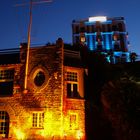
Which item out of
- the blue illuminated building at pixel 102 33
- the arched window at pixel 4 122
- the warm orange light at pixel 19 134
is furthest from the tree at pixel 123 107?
the blue illuminated building at pixel 102 33

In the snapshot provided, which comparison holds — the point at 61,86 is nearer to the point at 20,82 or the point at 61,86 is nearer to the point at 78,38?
the point at 20,82

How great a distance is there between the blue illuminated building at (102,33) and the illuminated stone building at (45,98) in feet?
191

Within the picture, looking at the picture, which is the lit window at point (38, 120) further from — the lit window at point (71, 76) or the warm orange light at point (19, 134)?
the lit window at point (71, 76)

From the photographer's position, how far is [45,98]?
20.9 metres

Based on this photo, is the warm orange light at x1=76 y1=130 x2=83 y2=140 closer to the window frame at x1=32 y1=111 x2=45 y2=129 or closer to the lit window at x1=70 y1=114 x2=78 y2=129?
the lit window at x1=70 y1=114 x2=78 y2=129

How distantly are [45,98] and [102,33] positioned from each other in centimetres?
6354

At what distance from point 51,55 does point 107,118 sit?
7.56m

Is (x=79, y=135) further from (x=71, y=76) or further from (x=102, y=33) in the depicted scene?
(x=102, y=33)

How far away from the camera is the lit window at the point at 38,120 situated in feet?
67.3

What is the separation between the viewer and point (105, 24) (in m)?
82.9

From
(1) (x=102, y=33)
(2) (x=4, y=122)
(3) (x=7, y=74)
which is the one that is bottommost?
(2) (x=4, y=122)

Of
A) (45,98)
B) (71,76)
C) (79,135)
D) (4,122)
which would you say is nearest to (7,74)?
(4,122)

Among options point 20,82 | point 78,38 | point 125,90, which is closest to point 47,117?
point 20,82

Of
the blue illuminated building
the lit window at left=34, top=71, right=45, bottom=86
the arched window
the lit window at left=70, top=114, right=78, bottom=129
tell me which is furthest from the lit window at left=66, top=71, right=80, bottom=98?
the blue illuminated building
